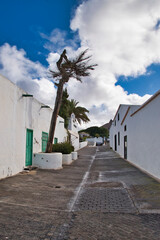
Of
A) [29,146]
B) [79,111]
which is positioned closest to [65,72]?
[29,146]

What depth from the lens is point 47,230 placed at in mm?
3227

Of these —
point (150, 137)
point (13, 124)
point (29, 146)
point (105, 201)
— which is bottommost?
point (105, 201)

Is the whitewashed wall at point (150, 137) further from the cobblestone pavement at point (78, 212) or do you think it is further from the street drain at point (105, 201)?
the street drain at point (105, 201)

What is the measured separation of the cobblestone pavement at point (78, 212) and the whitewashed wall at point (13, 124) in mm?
1146

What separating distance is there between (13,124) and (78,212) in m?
4.94

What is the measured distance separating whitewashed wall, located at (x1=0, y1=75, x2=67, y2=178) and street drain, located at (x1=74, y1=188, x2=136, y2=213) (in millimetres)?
3307

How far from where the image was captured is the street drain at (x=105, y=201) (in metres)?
4.35

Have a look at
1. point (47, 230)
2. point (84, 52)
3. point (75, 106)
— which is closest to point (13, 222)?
point (47, 230)

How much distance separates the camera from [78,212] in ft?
13.5

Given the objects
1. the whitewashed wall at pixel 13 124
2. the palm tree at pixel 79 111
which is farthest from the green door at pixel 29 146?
the palm tree at pixel 79 111

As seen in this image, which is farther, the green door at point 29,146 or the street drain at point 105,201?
the green door at point 29,146

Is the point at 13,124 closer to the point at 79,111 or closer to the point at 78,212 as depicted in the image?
the point at 78,212

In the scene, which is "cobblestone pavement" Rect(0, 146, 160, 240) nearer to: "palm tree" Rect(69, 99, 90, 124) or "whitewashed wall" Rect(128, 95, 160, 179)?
"whitewashed wall" Rect(128, 95, 160, 179)

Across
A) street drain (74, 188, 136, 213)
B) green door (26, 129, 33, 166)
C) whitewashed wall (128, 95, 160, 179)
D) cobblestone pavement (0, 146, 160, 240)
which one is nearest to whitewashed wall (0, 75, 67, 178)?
green door (26, 129, 33, 166)
